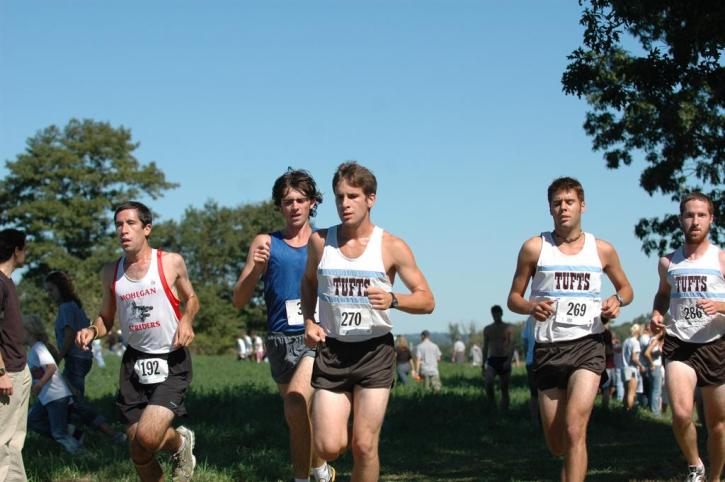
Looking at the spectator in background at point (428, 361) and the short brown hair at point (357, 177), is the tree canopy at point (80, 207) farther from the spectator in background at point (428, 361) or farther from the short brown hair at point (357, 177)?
the short brown hair at point (357, 177)

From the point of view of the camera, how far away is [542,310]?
24.8 ft

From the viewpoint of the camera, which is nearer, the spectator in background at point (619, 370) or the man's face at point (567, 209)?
the man's face at point (567, 209)

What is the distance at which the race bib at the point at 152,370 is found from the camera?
8.02m

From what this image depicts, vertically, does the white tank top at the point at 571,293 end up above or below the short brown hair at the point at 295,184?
below

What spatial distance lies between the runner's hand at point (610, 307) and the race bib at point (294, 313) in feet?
7.83

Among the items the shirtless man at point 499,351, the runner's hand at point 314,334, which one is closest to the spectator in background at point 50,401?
the runner's hand at point 314,334

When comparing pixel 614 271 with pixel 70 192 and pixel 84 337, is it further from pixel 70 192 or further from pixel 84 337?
pixel 70 192

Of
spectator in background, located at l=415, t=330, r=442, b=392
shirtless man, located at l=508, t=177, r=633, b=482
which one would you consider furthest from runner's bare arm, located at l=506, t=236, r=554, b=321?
spectator in background, located at l=415, t=330, r=442, b=392

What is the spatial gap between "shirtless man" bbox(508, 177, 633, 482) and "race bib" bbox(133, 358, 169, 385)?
2.75m

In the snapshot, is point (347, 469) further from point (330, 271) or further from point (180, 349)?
point (330, 271)

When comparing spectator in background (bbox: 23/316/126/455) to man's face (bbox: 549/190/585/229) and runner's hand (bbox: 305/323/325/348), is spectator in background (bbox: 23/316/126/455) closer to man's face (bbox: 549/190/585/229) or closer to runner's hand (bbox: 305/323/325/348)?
runner's hand (bbox: 305/323/325/348)

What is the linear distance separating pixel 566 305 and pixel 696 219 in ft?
5.41

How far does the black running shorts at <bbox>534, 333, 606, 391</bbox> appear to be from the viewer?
25.1ft

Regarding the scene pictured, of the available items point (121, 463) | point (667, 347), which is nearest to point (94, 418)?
point (121, 463)
